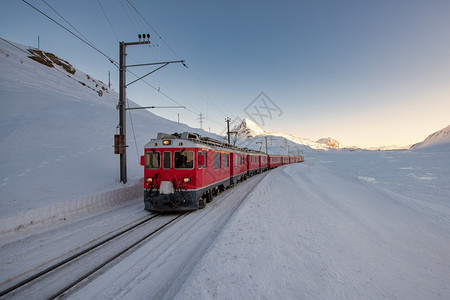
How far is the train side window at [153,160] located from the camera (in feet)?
28.1

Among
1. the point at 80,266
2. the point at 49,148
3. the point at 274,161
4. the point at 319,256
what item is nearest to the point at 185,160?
the point at 80,266

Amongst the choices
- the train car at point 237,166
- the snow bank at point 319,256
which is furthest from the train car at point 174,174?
the train car at point 237,166

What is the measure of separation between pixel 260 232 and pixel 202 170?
4264 millimetres

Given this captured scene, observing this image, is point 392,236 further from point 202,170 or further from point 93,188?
point 93,188

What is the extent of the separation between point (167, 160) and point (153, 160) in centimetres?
64

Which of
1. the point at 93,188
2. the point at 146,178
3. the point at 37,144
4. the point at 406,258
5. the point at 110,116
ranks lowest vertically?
the point at 406,258

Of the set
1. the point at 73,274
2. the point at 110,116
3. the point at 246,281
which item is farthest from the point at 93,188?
the point at 110,116

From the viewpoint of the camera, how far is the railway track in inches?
141

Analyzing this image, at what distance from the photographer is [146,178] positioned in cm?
844

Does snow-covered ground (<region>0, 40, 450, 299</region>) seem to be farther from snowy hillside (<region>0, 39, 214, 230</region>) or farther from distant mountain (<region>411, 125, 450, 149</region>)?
distant mountain (<region>411, 125, 450, 149</region>)

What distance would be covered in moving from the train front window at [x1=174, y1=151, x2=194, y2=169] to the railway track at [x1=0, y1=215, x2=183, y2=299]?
2727 millimetres

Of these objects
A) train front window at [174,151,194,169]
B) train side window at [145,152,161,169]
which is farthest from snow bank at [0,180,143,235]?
train front window at [174,151,194,169]

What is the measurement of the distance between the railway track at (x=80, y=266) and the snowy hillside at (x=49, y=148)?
3.97m

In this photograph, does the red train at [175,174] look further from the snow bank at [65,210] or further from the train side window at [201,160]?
the snow bank at [65,210]
